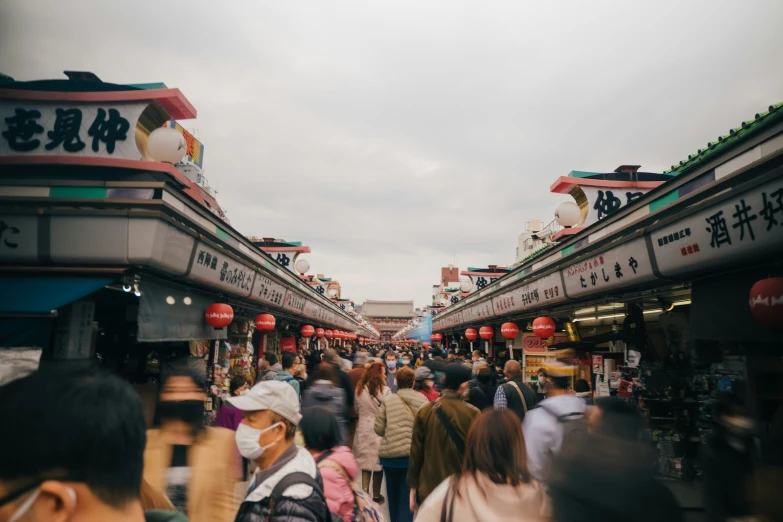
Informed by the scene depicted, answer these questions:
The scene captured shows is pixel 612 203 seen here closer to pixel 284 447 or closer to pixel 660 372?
pixel 660 372

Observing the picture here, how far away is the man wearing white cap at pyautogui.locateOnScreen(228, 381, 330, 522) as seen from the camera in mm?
2463

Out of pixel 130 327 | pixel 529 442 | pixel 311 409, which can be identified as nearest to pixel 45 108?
pixel 130 327

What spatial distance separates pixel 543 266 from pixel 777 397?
4940 mm

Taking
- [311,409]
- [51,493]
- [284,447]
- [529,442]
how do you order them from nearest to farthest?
[51,493] < [284,447] < [311,409] < [529,442]

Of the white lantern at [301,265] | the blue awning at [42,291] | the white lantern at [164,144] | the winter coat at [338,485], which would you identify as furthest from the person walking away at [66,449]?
the white lantern at [301,265]

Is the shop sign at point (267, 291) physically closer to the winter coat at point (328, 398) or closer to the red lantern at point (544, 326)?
the winter coat at point (328, 398)

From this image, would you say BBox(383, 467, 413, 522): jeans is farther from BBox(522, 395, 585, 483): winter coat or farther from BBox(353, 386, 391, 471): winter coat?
BBox(522, 395, 585, 483): winter coat

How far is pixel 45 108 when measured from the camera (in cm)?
648

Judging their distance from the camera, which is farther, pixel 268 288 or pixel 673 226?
pixel 268 288

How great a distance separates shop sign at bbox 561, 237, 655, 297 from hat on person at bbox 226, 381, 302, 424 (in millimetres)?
5463

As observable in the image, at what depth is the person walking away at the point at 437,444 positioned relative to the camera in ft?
13.5

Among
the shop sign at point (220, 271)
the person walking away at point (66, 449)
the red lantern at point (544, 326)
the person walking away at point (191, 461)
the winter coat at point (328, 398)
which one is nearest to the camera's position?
the person walking away at point (66, 449)

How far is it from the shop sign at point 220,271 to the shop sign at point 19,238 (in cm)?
202

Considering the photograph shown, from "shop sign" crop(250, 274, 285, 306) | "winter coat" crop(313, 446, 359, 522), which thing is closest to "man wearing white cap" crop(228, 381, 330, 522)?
"winter coat" crop(313, 446, 359, 522)
